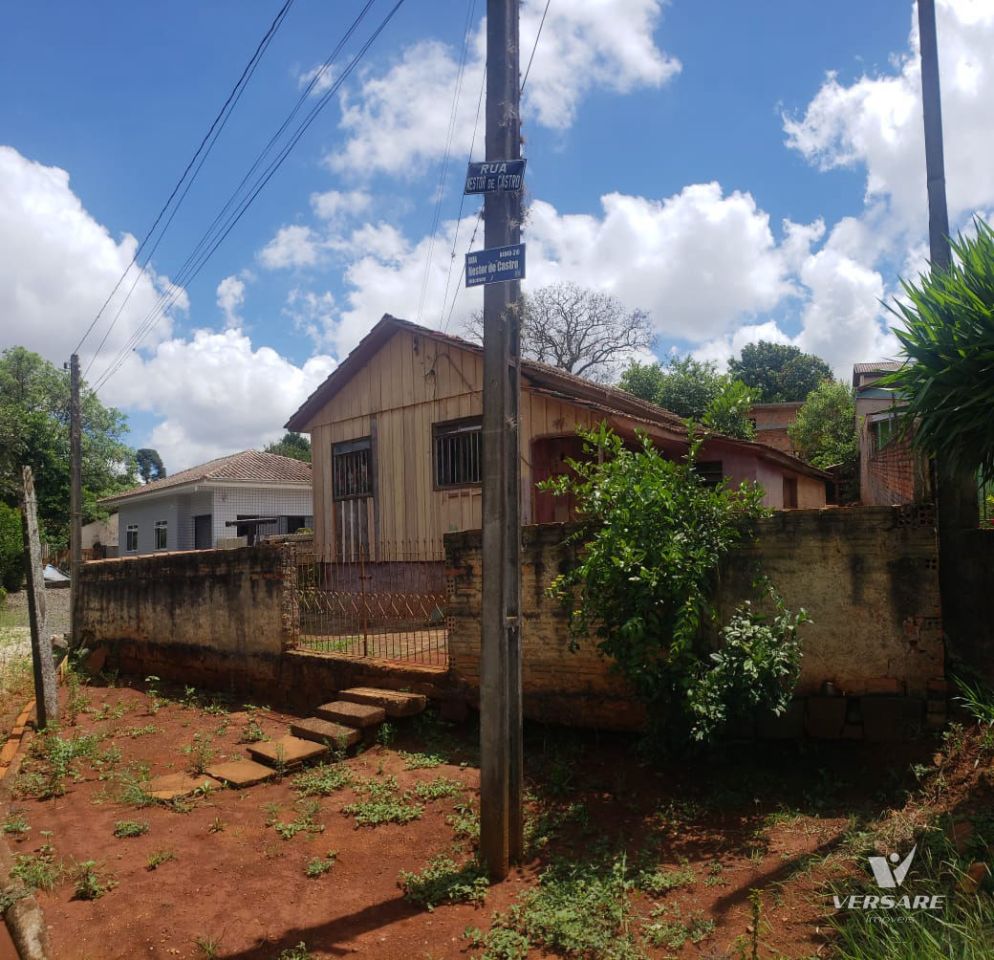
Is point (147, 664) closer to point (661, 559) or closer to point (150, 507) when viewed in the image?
point (661, 559)

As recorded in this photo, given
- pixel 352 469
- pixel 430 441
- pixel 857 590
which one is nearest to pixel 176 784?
pixel 857 590

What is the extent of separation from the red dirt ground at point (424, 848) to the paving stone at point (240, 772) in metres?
0.10

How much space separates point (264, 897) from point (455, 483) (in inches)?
311

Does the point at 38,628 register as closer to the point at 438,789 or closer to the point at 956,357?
the point at 438,789

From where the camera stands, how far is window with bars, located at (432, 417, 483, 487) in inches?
459

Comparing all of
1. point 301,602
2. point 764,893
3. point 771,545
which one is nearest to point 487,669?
point 764,893

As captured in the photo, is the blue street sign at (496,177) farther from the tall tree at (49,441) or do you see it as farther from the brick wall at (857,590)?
the tall tree at (49,441)

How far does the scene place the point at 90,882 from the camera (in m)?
4.49

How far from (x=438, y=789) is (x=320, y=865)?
1160 mm

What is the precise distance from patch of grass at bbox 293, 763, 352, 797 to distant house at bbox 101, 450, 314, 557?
17.8 metres

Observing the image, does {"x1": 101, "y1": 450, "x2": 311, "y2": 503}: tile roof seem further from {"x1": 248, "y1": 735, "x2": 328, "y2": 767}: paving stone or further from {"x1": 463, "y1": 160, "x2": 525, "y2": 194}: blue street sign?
{"x1": 463, "y1": 160, "x2": 525, "y2": 194}: blue street sign

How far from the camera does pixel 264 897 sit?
437cm

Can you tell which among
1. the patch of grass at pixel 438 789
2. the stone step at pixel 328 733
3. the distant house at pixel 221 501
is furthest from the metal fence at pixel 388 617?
the distant house at pixel 221 501

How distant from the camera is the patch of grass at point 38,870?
459 centimetres
